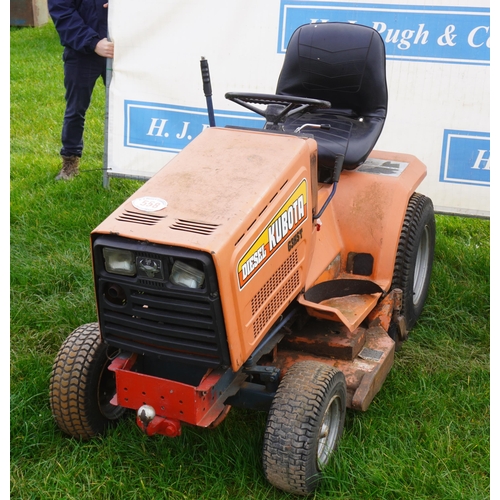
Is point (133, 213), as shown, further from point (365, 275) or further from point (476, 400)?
point (476, 400)

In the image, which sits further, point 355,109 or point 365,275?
point 355,109

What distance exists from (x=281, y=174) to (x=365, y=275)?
3.36 ft

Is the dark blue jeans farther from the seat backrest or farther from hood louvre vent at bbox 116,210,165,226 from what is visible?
hood louvre vent at bbox 116,210,165,226

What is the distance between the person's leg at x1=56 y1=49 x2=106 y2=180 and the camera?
233 inches

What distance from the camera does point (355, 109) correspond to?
12.9ft

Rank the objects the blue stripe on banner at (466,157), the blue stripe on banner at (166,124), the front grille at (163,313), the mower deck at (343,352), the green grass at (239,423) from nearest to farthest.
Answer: the front grille at (163,313) → the green grass at (239,423) → the mower deck at (343,352) → the blue stripe on banner at (466,157) → the blue stripe on banner at (166,124)

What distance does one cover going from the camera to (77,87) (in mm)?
5965

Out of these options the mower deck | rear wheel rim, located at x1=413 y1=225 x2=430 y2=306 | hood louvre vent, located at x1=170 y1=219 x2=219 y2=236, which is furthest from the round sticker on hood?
rear wheel rim, located at x1=413 y1=225 x2=430 y2=306

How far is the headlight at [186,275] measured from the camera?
247 cm

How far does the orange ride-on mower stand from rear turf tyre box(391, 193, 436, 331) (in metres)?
0.01

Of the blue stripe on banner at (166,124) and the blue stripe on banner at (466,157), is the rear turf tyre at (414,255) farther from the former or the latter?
the blue stripe on banner at (166,124)

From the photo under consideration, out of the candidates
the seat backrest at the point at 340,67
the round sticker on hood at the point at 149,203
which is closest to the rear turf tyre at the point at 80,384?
the round sticker on hood at the point at 149,203

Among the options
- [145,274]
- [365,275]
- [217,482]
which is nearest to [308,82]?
[365,275]

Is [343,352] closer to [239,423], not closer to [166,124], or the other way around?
[239,423]
